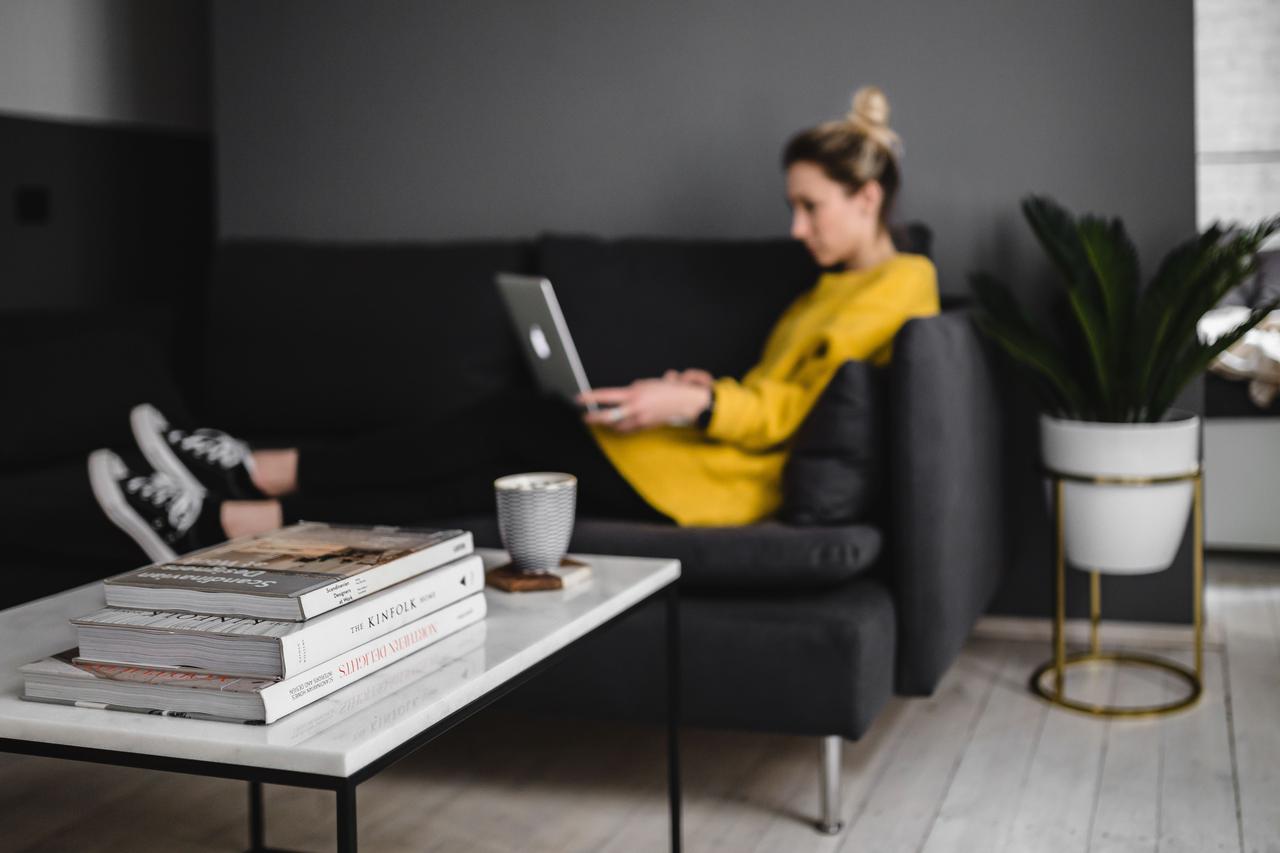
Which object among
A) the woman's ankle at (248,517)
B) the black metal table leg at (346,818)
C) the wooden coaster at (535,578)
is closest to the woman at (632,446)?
the woman's ankle at (248,517)

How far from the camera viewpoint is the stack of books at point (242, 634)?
110 cm

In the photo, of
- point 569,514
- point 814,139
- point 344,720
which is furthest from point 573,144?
point 344,720

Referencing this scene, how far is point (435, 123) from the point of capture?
3.46 metres

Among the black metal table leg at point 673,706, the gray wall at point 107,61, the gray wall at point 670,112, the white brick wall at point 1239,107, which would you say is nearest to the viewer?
the black metal table leg at point 673,706

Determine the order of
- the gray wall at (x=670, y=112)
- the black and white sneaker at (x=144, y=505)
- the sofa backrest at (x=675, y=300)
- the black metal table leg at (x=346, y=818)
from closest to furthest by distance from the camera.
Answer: the black metal table leg at (x=346, y=818) < the black and white sneaker at (x=144, y=505) < the sofa backrest at (x=675, y=300) < the gray wall at (x=670, y=112)

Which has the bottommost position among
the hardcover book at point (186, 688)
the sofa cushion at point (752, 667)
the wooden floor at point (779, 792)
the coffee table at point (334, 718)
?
the wooden floor at point (779, 792)

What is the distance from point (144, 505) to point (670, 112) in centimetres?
166

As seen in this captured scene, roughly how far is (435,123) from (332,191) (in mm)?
358

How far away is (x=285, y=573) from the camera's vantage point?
120cm

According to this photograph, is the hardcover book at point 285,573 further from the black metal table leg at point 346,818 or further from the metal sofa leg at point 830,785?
the metal sofa leg at point 830,785

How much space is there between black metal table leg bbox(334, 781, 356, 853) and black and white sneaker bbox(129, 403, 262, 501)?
1329 mm

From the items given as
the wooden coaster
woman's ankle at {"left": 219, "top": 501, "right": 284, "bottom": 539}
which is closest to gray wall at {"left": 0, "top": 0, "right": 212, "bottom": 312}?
woman's ankle at {"left": 219, "top": 501, "right": 284, "bottom": 539}

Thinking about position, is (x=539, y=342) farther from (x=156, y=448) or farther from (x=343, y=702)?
(x=343, y=702)

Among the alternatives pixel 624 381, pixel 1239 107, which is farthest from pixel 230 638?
pixel 1239 107
